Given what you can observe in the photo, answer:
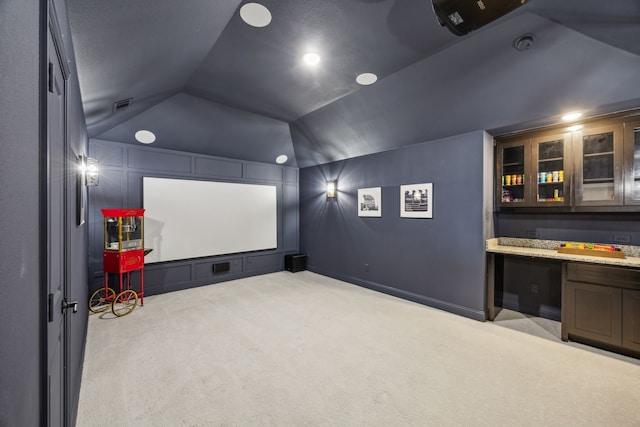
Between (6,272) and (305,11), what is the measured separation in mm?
2611

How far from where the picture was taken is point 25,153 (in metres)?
0.83

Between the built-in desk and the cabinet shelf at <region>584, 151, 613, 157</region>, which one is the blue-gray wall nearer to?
the built-in desk

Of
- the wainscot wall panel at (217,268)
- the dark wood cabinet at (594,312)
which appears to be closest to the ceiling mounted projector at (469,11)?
the dark wood cabinet at (594,312)

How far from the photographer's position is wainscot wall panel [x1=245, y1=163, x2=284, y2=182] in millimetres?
5956

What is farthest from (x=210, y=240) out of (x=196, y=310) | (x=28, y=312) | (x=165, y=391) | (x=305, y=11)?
(x=28, y=312)

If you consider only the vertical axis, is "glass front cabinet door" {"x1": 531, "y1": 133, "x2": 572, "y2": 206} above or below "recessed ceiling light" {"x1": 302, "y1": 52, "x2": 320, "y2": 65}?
below

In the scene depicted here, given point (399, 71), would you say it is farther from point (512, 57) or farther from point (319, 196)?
point (319, 196)

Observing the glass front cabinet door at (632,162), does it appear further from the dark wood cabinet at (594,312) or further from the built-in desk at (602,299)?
the dark wood cabinet at (594,312)

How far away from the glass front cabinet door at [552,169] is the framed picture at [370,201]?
2.25m

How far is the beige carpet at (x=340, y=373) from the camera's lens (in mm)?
1986

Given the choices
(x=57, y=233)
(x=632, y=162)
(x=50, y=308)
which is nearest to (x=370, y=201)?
(x=632, y=162)

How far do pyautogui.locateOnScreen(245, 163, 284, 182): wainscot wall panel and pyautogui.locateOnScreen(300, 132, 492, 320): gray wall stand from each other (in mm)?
1115

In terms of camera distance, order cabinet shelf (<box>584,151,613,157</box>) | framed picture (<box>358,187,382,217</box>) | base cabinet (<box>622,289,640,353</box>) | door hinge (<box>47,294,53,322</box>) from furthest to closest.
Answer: framed picture (<box>358,187,382,217</box>) < cabinet shelf (<box>584,151,613,157</box>) < base cabinet (<box>622,289,640,353</box>) < door hinge (<box>47,294,53,322</box>)

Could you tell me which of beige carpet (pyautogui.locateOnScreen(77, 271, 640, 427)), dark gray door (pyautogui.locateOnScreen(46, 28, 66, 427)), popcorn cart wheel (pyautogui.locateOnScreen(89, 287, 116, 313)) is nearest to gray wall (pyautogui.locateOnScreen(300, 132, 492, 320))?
beige carpet (pyautogui.locateOnScreen(77, 271, 640, 427))
